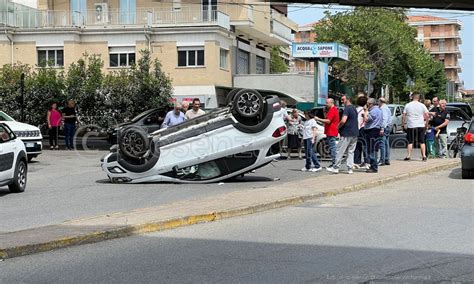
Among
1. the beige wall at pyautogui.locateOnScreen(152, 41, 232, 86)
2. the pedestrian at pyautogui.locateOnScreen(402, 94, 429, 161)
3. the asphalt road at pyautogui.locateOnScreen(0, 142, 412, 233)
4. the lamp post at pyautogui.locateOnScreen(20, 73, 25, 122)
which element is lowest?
the asphalt road at pyautogui.locateOnScreen(0, 142, 412, 233)

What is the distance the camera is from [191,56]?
3988cm

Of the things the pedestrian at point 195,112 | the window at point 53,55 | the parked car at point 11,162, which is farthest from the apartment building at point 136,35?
the parked car at point 11,162

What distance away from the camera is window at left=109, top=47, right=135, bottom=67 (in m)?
40.3

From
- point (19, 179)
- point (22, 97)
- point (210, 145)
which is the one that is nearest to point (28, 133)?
point (19, 179)

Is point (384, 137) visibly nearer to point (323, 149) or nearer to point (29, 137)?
point (323, 149)

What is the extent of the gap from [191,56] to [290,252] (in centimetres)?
3319

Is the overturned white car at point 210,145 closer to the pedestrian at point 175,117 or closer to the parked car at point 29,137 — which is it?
the pedestrian at point 175,117

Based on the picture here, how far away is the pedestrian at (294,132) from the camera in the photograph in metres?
19.5

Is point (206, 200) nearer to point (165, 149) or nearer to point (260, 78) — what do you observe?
Answer: point (165, 149)

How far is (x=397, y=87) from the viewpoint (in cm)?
6244

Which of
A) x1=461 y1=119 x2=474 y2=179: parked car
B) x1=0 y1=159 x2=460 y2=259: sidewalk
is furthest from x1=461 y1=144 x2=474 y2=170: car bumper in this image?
x1=0 y1=159 x2=460 y2=259: sidewalk

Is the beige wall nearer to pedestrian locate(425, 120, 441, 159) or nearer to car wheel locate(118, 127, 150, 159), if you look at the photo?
pedestrian locate(425, 120, 441, 159)

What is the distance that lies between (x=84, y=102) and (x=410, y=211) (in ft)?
65.7

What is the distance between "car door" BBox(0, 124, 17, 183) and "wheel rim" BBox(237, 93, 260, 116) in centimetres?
481
